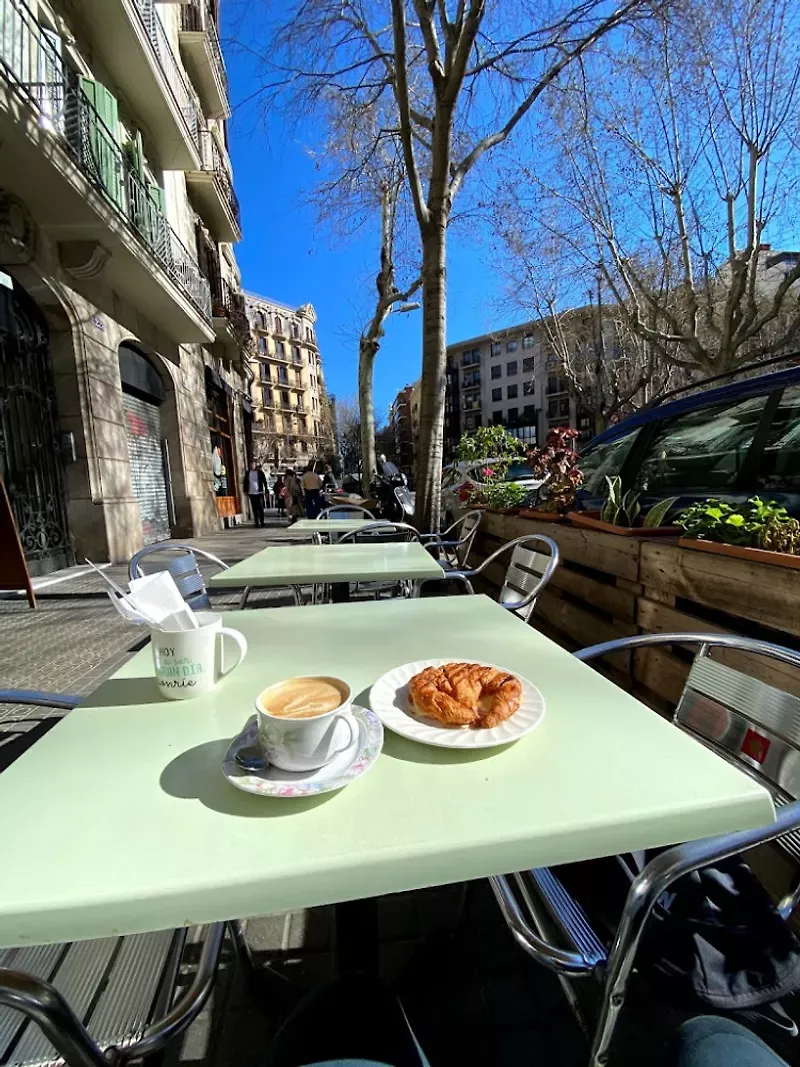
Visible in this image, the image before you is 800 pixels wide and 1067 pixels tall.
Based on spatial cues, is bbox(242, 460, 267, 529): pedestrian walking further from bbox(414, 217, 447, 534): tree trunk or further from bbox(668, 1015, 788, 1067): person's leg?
bbox(668, 1015, 788, 1067): person's leg

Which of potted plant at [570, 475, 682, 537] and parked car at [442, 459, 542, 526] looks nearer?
potted plant at [570, 475, 682, 537]

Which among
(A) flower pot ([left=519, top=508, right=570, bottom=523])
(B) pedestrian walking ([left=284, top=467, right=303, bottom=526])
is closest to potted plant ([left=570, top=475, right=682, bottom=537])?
(A) flower pot ([left=519, top=508, right=570, bottom=523])

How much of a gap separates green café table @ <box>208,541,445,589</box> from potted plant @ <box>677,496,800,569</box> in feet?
3.60

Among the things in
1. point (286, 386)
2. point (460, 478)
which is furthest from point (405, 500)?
point (286, 386)

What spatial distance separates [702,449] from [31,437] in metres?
7.80

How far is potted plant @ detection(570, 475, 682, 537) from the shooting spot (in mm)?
2311

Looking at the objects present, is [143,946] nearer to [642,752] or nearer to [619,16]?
[642,752]

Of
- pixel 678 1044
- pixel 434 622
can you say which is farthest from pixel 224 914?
pixel 434 622

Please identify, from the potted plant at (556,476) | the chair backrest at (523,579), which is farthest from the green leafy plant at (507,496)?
the chair backrest at (523,579)

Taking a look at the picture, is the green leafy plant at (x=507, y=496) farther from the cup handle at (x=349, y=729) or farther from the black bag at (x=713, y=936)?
the cup handle at (x=349, y=729)

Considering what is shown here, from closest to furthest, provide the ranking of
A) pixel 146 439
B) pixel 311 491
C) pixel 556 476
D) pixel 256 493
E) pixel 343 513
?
pixel 556 476
pixel 343 513
pixel 146 439
pixel 311 491
pixel 256 493

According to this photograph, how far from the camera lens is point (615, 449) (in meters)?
3.80

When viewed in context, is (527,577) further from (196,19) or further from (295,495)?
(196,19)

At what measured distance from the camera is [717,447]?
2.87m
